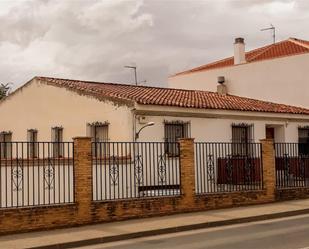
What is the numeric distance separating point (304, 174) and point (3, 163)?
11485 mm

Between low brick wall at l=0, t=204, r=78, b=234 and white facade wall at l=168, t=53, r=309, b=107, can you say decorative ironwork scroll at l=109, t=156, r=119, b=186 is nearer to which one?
low brick wall at l=0, t=204, r=78, b=234

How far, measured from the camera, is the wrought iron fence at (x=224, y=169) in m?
18.4

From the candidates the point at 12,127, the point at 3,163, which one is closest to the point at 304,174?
the point at 3,163

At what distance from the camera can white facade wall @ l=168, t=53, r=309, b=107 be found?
30.1 m

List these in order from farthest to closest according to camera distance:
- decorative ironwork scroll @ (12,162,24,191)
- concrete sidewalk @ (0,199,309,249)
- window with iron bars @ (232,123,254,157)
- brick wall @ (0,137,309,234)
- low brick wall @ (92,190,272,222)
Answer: window with iron bars @ (232,123,254,157) < low brick wall @ (92,190,272,222) < decorative ironwork scroll @ (12,162,24,191) < brick wall @ (0,137,309,234) < concrete sidewalk @ (0,199,309,249)

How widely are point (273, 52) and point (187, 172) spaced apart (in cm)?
1953

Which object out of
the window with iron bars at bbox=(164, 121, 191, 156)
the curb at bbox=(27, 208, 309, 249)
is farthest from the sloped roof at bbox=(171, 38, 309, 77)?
the curb at bbox=(27, 208, 309, 249)

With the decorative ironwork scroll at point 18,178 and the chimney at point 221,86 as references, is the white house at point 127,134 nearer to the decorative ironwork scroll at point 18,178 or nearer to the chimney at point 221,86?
the decorative ironwork scroll at point 18,178

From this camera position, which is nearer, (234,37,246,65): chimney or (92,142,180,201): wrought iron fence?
(92,142,180,201): wrought iron fence

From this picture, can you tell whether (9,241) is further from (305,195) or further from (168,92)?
(168,92)

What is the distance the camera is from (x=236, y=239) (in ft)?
38.6

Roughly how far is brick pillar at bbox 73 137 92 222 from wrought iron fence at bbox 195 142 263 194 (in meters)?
4.48

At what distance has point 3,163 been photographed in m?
15.2

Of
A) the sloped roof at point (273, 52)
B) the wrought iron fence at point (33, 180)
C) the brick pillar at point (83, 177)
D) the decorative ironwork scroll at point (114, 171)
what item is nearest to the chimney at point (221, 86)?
the sloped roof at point (273, 52)
